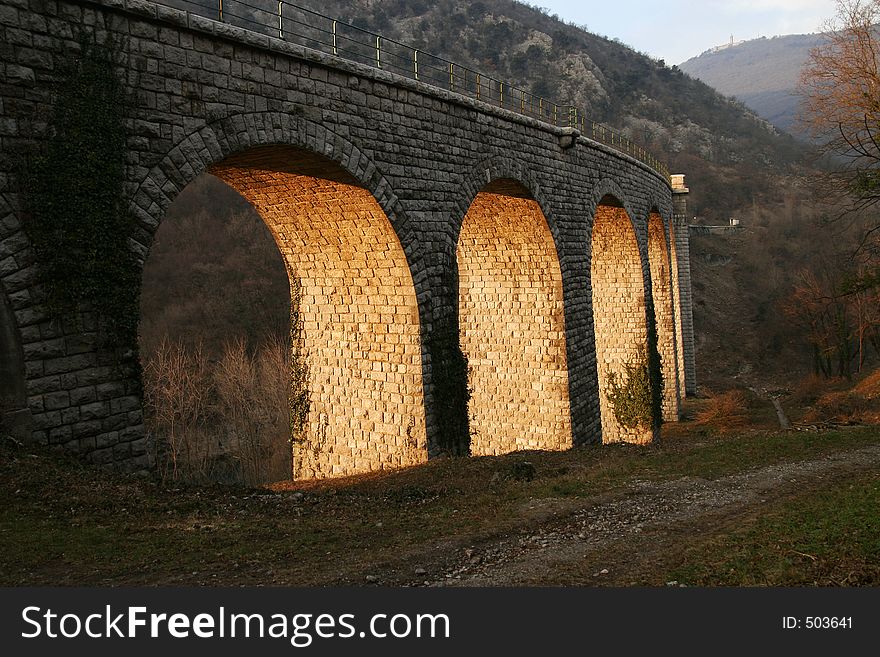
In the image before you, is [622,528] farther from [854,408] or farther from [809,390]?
[809,390]

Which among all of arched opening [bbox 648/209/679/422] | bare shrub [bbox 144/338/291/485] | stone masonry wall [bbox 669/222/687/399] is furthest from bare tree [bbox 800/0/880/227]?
bare shrub [bbox 144/338/291/485]

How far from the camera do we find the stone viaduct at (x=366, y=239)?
6.99 m

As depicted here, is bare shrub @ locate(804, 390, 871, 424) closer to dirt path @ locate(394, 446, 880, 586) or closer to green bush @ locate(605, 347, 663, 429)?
green bush @ locate(605, 347, 663, 429)

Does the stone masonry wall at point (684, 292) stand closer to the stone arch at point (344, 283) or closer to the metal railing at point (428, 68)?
the metal railing at point (428, 68)

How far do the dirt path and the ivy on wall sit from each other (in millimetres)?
4925

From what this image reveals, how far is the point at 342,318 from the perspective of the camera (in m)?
13.3

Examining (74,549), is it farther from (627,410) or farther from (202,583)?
(627,410)

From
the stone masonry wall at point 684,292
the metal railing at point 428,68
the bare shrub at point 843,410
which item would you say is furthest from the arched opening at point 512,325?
the stone masonry wall at point 684,292

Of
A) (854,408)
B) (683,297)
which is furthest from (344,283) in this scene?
(683,297)

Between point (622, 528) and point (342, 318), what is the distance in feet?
25.3

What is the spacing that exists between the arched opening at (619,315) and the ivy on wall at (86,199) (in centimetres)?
1835

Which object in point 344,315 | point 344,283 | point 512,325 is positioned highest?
point 344,283

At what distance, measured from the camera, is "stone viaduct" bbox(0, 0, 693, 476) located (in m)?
6.99

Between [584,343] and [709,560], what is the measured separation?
483 inches
